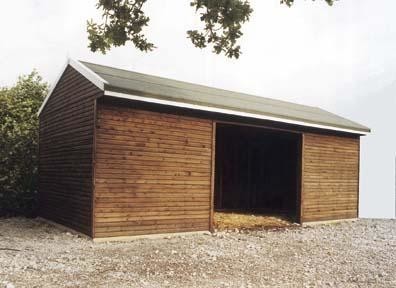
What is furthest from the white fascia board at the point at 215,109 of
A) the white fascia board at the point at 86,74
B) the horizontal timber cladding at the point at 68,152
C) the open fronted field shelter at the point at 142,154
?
the horizontal timber cladding at the point at 68,152

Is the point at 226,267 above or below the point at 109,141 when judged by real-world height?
below

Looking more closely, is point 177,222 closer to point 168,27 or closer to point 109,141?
point 109,141

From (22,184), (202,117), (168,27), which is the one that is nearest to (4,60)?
(168,27)

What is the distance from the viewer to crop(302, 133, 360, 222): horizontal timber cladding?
15555 mm

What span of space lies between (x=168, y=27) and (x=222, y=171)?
54.0 m

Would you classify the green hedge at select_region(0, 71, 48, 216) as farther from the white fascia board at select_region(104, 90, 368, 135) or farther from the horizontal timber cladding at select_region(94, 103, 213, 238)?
the white fascia board at select_region(104, 90, 368, 135)

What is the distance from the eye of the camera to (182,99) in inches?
471

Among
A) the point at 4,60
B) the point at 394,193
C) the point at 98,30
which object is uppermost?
the point at 4,60

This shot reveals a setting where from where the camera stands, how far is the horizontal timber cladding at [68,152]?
37.3ft

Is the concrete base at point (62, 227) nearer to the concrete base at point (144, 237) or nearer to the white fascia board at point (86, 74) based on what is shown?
the concrete base at point (144, 237)

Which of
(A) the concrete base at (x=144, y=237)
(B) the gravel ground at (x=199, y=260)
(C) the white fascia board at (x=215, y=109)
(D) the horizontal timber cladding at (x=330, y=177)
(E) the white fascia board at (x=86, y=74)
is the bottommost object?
(B) the gravel ground at (x=199, y=260)

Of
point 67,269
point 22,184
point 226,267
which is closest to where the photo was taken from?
point 67,269

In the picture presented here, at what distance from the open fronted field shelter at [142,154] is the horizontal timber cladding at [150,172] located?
1.0 inches

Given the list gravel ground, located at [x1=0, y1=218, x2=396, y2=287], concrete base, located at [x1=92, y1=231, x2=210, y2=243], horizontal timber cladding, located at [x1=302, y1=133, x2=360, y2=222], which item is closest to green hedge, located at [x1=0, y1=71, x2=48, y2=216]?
gravel ground, located at [x1=0, y1=218, x2=396, y2=287]
